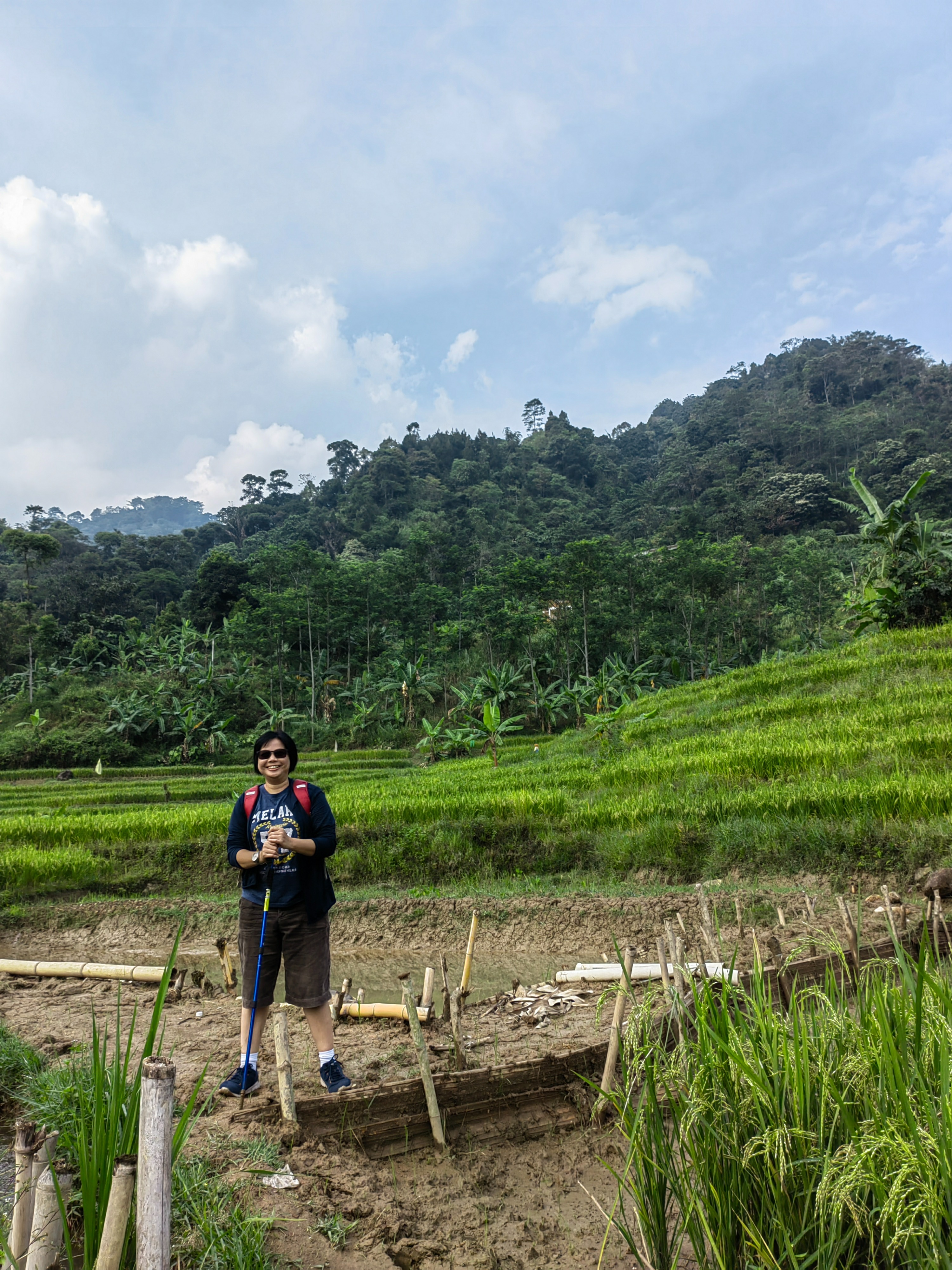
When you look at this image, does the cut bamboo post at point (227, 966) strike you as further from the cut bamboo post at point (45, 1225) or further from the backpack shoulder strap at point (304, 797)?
the cut bamboo post at point (45, 1225)

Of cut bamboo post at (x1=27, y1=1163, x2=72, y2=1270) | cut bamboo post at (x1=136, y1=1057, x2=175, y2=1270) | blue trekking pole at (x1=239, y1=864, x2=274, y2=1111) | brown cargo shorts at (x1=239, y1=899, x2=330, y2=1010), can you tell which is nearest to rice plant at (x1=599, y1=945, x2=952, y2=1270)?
cut bamboo post at (x1=136, y1=1057, x2=175, y2=1270)

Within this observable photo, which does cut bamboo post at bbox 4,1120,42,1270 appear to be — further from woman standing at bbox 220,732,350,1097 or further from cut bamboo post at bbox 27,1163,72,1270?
woman standing at bbox 220,732,350,1097

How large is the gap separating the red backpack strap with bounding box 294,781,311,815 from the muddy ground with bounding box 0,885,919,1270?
1.01 metres

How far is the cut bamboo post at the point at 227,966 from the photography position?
15.9 ft

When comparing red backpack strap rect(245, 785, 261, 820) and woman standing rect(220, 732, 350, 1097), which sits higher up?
red backpack strap rect(245, 785, 261, 820)

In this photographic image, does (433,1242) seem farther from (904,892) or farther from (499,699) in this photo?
(499,699)

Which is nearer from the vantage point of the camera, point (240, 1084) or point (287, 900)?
point (240, 1084)

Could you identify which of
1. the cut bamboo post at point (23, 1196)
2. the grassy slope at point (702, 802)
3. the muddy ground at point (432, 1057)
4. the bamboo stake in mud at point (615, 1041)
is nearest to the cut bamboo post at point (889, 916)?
the muddy ground at point (432, 1057)

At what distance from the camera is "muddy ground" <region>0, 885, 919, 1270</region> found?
92.7 inches

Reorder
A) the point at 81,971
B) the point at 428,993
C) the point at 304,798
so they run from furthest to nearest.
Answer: the point at 81,971, the point at 428,993, the point at 304,798

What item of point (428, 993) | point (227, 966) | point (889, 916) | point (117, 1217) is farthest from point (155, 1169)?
point (227, 966)

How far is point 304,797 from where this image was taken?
3322 mm

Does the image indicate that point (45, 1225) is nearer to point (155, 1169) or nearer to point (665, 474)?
point (155, 1169)

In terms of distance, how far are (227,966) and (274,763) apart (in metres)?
2.60
